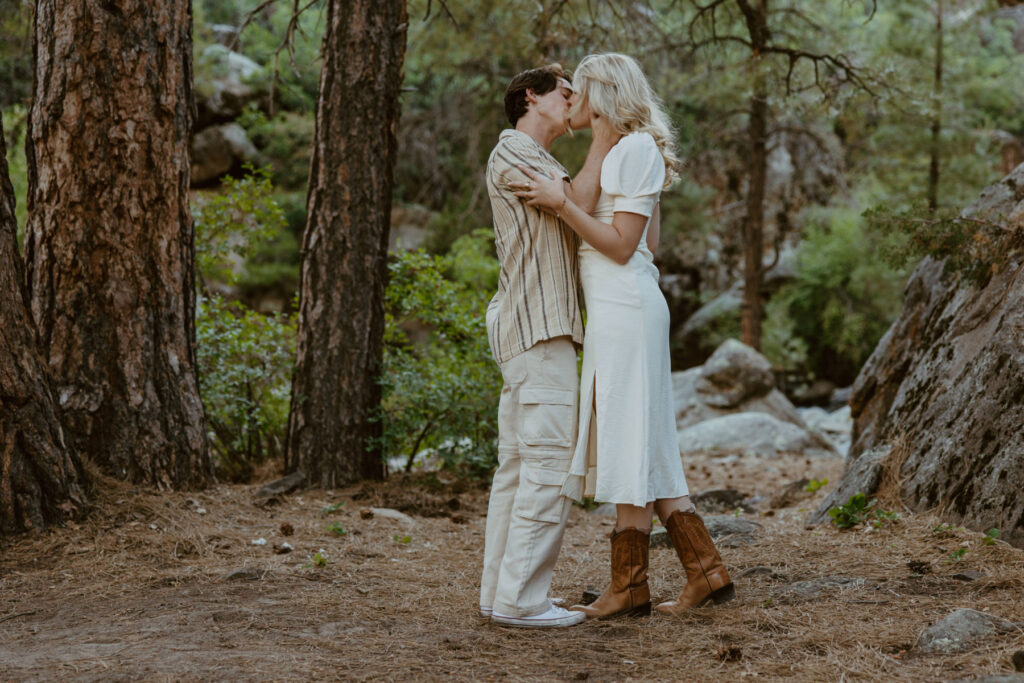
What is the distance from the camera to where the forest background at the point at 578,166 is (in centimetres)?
629

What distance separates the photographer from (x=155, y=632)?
2.90 m

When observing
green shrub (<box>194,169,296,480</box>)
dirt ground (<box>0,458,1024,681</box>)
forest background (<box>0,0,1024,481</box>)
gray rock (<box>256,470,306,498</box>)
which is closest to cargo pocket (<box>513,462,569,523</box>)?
dirt ground (<box>0,458,1024,681</box>)

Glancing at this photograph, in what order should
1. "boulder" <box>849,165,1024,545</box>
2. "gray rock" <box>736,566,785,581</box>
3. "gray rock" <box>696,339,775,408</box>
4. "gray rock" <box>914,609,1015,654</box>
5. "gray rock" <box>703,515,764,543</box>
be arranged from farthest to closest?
"gray rock" <box>696,339,775,408</box>, "gray rock" <box>703,515,764,543</box>, "boulder" <box>849,165,1024,545</box>, "gray rock" <box>736,566,785,581</box>, "gray rock" <box>914,609,1015,654</box>

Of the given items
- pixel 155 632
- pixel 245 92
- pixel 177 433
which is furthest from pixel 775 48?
pixel 245 92

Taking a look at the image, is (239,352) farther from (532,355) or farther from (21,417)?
(532,355)

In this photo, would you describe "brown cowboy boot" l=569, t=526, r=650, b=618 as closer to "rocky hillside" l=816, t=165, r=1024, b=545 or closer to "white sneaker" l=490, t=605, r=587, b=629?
"white sneaker" l=490, t=605, r=587, b=629

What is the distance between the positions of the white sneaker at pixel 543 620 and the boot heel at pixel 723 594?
1.65 ft

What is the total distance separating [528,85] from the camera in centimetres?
318

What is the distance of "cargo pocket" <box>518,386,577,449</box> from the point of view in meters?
3.01

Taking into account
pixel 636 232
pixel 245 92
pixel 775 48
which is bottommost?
pixel 636 232

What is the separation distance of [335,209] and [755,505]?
140 inches

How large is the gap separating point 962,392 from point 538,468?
2493 mm

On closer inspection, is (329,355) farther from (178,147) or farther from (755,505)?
(755,505)

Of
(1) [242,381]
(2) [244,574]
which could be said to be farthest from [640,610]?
(1) [242,381]
